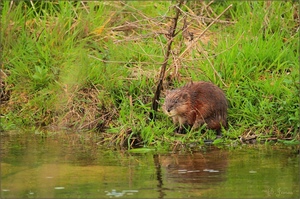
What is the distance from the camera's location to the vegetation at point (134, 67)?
8226mm

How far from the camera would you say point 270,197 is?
579 cm

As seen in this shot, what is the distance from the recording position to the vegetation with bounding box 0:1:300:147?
8.23m

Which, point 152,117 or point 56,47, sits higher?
point 56,47

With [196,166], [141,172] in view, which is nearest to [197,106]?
[196,166]

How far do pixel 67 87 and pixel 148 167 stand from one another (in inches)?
98.7

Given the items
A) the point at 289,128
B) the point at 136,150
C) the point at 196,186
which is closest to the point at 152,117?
the point at 136,150

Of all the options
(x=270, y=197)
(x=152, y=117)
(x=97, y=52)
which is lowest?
(x=270, y=197)

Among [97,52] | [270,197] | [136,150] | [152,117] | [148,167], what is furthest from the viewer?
[97,52]

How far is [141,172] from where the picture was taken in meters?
6.70

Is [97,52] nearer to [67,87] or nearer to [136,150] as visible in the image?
[67,87]

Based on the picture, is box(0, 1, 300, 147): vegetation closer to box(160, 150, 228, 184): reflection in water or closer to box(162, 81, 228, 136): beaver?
box(162, 81, 228, 136): beaver

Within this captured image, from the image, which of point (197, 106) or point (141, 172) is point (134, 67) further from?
point (141, 172)

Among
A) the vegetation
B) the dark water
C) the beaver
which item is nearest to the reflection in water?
the dark water

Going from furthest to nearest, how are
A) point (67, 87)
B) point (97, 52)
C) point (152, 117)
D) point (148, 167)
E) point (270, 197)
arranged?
1. point (97, 52)
2. point (67, 87)
3. point (152, 117)
4. point (148, 167)
5. point (270, 197)
